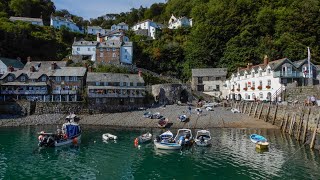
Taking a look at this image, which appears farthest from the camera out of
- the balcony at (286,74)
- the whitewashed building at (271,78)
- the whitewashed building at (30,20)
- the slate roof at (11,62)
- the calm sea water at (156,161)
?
the whitewashed building at (30,20)

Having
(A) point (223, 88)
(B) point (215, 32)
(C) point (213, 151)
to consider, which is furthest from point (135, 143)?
(B) point (215, 32)

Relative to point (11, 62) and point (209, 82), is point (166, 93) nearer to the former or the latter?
point (209, 82)

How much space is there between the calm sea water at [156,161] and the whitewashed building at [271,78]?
23.3 metres

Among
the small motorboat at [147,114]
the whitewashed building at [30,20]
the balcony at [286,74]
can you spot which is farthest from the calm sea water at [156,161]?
the whitewashed building at [30,20]

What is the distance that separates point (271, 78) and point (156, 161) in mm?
42504

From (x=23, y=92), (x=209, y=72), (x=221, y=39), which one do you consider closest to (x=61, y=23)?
(x=23, y=92)

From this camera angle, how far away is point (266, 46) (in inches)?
3728

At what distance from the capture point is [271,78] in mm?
68500

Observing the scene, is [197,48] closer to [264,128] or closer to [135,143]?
[264,128]

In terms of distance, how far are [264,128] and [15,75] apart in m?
54.3

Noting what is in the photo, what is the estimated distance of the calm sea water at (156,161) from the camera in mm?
29312

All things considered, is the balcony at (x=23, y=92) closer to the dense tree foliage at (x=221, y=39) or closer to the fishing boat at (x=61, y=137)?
the dense tree foliage at (x=221, y=39)

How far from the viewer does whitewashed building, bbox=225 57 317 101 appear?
6675 cm

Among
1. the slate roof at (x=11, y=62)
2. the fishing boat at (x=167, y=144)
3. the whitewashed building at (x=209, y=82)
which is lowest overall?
the fishing boat at (x=167, y=144)
